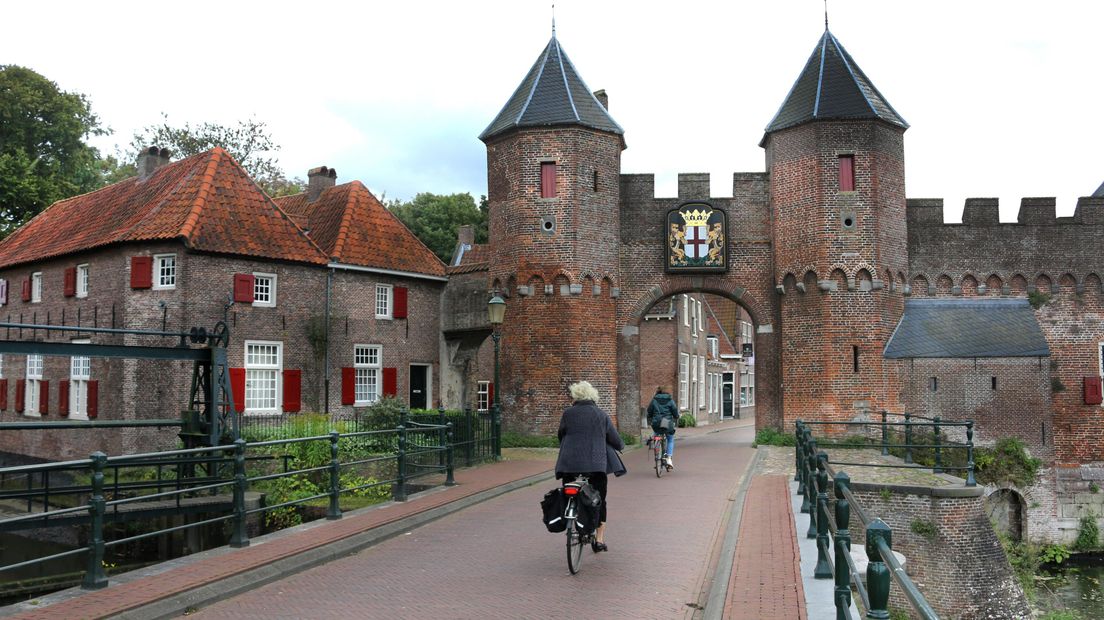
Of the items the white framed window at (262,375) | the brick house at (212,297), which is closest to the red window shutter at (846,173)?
the brick house at (212,297)

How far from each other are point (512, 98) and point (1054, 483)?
57.6 feet

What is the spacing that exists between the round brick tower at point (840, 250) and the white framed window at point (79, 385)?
59.4 ft

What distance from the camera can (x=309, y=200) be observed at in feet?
94.7

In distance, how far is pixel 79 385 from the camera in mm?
23016

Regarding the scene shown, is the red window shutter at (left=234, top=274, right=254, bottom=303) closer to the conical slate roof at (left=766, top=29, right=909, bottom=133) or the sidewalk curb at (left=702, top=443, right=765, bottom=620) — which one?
the sidewalk curb at (left=702, top=443, right=765, bottom=620)

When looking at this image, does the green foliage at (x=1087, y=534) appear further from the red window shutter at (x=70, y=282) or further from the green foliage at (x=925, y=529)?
the red window shutter at (x=70, y=282)

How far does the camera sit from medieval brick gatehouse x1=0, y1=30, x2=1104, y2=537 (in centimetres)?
2164

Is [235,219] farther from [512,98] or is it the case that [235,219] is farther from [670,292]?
[670,292]

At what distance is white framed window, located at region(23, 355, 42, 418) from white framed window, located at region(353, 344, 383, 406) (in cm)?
933

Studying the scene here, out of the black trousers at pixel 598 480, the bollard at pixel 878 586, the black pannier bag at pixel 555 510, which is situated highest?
the bollard at pixel 878 586

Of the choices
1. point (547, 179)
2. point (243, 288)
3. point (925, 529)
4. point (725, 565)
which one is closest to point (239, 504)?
point (725, 565)

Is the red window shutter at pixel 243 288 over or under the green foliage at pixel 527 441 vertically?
over

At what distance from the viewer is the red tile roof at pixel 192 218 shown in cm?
2142

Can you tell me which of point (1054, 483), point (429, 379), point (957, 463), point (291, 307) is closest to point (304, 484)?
point (291, 307)
